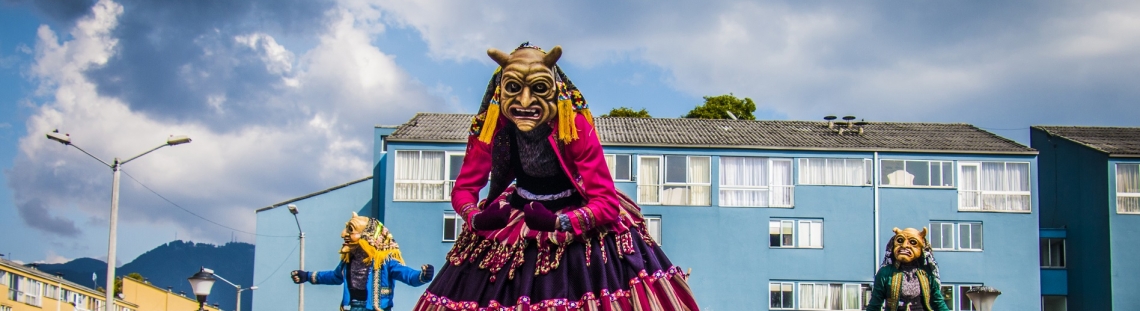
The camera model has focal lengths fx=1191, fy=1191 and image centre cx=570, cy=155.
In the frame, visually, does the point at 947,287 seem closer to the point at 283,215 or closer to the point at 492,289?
the point at 283,215

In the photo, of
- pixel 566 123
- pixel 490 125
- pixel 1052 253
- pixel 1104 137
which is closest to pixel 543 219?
pixel 566 123

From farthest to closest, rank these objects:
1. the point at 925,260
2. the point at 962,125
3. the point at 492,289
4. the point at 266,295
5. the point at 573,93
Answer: the point at 962,125
the point at 266,295
the point at 925,260
the point at 573,93
the point at 492,289

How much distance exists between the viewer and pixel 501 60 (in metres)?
7.38

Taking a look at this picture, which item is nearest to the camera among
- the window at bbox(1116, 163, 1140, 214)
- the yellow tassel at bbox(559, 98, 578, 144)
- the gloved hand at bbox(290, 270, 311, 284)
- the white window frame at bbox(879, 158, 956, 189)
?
the yellow tassel at bbox(559, 98, 578, 144)

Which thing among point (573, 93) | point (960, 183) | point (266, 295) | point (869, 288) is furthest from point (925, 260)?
point (266, 295)

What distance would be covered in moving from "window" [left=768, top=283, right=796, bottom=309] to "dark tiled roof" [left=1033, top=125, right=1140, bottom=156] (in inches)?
444

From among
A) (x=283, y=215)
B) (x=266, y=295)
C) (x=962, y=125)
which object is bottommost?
(x=266, y=295)

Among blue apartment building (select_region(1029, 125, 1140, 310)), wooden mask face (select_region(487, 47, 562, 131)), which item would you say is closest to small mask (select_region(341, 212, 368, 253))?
wooden mask face (select_region(487, 47, 562, 131))

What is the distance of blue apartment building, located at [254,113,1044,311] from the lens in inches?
1357

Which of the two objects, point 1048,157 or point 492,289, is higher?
point 1048,157

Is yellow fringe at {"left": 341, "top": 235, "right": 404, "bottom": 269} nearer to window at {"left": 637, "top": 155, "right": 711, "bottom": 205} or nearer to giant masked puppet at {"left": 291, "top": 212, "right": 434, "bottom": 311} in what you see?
giant masked puppet at {"left": 291, "top": 212, "right": 434, "bottom": 311}

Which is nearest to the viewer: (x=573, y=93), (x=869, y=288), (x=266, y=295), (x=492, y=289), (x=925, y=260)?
(x=492, y=289)

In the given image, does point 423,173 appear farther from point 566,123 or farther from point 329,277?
point 566,123

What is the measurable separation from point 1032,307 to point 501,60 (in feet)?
105
